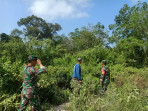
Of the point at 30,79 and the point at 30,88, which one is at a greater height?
the point at 30,79

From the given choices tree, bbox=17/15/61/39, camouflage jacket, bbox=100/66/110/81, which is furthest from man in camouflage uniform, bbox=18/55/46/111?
tree, bbox=17/15/61/39

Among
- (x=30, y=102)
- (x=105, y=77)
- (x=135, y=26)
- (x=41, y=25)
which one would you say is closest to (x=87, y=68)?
(x=105, y=77)

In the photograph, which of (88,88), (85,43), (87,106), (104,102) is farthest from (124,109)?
(85,43)

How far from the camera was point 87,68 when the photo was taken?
30.7 feet

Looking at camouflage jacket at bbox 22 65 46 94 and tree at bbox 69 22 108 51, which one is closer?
camouflage jacket at bbox 22 65 46 94

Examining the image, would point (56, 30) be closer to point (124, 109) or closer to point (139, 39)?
point (139, 39)

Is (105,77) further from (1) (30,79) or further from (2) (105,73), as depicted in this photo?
(1) (30,79)

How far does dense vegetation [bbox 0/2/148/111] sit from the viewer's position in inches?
163

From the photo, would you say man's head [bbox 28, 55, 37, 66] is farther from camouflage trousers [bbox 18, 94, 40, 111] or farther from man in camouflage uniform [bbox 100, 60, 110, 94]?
man in camouflage uniform [bbox 100, 60, 110, 94]

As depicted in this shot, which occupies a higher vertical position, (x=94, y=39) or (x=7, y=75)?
(x=94, y=39)

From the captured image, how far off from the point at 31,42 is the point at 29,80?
1091 cm

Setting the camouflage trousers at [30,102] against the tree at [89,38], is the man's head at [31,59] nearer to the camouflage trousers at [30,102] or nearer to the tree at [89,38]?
the camouflage trousers at [30,102]

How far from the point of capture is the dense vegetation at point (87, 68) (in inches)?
163

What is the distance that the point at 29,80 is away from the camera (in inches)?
141
